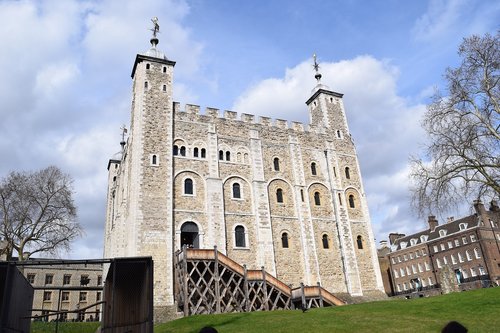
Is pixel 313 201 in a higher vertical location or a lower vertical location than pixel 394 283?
higher

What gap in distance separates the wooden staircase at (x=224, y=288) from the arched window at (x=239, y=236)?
356 cm

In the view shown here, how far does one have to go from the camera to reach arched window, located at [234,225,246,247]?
88.0 feet

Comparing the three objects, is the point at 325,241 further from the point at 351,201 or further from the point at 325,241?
the point at 351,201

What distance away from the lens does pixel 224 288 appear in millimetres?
22766

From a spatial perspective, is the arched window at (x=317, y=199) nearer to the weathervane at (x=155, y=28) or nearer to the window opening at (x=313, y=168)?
the window opening at (x=313, y=168)

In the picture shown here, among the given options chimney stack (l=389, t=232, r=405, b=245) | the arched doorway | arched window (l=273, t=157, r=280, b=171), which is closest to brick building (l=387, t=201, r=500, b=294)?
chimney stack (l=389, t=232, r=405, b=245)

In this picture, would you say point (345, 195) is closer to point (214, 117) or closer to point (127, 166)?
point (214, 117)

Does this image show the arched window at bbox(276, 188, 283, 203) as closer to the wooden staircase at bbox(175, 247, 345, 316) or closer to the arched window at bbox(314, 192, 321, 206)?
the arched window at bbox(314, 192, 321, 206)

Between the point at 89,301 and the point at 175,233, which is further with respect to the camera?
the point at 89,301

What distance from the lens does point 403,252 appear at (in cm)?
5931

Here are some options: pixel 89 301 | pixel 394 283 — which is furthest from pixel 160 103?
pixel 394 283

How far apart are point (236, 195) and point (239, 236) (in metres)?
2.92

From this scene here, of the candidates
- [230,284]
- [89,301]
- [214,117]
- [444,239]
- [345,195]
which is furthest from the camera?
[444,239]

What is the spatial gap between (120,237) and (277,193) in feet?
37.1
